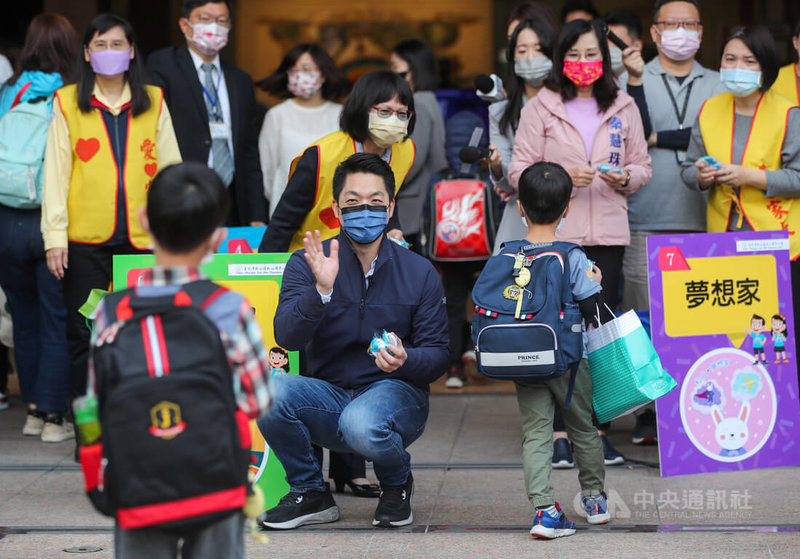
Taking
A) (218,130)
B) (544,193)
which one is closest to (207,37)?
(218,130)

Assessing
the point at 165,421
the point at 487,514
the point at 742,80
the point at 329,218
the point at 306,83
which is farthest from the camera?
the point at 306,83

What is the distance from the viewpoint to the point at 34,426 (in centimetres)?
604

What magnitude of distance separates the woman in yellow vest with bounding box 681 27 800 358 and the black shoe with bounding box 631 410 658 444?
33.7 inches

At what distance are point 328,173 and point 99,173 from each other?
119 centimetres

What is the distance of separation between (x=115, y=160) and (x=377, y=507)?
6.64 ft

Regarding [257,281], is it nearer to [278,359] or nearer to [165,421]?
[278,359]

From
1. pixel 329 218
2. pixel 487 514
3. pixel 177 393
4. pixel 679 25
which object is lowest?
pixel 487 514

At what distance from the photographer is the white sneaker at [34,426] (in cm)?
603

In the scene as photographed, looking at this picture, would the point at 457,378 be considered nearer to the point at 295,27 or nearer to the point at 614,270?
the point at 614,270

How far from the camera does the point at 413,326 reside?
4.43 m

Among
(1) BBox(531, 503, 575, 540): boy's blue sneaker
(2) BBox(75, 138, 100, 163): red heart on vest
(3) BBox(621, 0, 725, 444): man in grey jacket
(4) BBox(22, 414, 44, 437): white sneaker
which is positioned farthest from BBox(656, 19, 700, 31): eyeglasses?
(4) BBox(22, 414, 44, 437): white sneaker

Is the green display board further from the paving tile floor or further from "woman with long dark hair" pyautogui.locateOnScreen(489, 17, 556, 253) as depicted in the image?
"woman with long dark hair" pyautogui.locateOnScreen(489, 17, 556, 253)

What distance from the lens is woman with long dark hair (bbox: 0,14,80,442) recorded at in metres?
5.79

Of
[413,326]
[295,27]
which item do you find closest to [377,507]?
[413,326]
